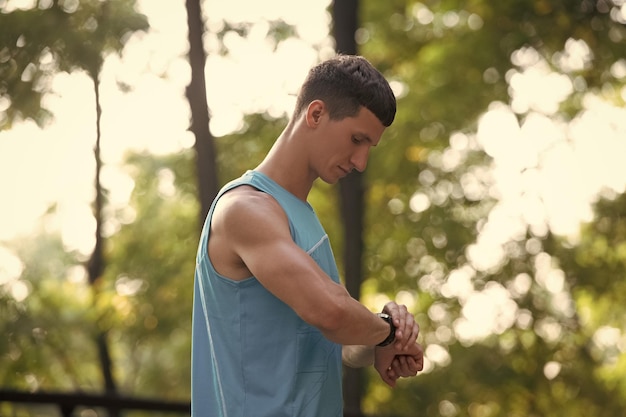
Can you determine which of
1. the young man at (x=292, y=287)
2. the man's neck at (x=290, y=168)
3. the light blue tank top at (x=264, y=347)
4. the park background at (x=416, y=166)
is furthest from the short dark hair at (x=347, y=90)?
the park background at (x=416, y=166)

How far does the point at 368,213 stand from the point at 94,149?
4.08 m

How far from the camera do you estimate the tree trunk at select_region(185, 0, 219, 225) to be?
783 cm

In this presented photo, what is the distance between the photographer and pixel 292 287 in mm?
1813

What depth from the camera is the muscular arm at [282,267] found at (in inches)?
71.3

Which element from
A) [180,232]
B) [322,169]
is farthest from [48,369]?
[322,169]

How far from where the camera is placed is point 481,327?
13.1 meters

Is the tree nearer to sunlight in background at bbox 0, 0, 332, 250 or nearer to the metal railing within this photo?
sunlight in background at bbox 0, 0, 332, 250

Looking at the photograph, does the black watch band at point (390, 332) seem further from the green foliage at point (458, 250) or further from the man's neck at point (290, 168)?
the green foliage at point (458, 250)

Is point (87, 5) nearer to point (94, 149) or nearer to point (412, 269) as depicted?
point (94, 149)

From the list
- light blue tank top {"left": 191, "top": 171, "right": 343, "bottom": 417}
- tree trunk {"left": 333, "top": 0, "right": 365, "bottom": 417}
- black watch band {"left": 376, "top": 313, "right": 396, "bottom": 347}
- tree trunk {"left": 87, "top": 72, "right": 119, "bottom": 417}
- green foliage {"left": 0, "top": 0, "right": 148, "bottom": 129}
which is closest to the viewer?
light blue tank top {"left": 191, "top": 171, "right": 343, "bottom": 417}

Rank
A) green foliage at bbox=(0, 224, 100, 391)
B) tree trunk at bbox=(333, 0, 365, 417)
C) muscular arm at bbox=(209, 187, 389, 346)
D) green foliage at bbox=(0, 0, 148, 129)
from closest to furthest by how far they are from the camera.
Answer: muscular arm at bbox=(209, 187, 389, 346) < tree trunk at bbox=(333, 0, 365, 417) < green foliage at bbox=(0, 0, 148, 129) < green foliage at bbox=(0, 224, 100, 391)

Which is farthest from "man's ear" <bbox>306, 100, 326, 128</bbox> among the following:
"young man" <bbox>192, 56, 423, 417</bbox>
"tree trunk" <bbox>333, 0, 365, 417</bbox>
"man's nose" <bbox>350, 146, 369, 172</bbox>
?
"tree trunk" <bbox>333, 0, 365, 417</bbox>

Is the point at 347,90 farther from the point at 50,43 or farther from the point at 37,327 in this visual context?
the point at 37,327

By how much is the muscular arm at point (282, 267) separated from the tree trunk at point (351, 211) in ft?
21.7
